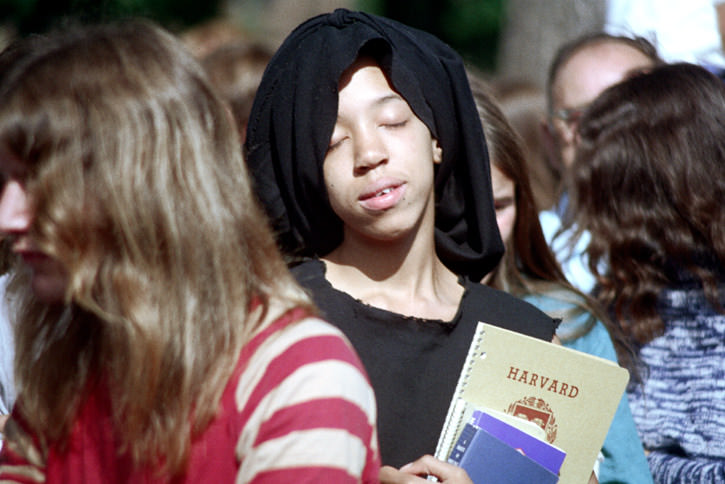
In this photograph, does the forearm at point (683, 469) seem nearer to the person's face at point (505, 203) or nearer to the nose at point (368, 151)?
the person's face at point (505, 203)

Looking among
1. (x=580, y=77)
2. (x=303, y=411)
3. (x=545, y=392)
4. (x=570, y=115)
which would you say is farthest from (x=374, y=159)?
(x=580, y=77)

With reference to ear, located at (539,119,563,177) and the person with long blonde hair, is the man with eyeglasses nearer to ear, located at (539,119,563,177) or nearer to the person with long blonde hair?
ear, located at (539,119,563,177)

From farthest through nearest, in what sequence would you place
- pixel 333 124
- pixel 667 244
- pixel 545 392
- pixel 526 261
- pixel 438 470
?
Result: pixel 526 261, pixel 667 244, pixel 333 124, pixel 545 392, pixel 438 470

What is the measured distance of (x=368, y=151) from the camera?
2109 mm

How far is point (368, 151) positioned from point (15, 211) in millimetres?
840

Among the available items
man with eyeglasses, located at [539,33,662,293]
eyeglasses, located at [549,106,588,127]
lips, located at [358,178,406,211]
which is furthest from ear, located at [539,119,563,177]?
lips, located at [358,178,406,211]

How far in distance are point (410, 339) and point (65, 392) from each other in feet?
2.69

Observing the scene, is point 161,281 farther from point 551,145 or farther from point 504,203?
point 551,145

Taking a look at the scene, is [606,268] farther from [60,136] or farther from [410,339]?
[60,136]

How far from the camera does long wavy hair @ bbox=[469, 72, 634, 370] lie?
3115 millimetres

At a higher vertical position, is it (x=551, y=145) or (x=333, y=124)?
(x=333, y=124)

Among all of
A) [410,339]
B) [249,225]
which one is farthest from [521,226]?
[249,225]

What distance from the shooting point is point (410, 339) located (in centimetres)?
214

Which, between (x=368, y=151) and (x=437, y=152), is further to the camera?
(x=437, y=152)
